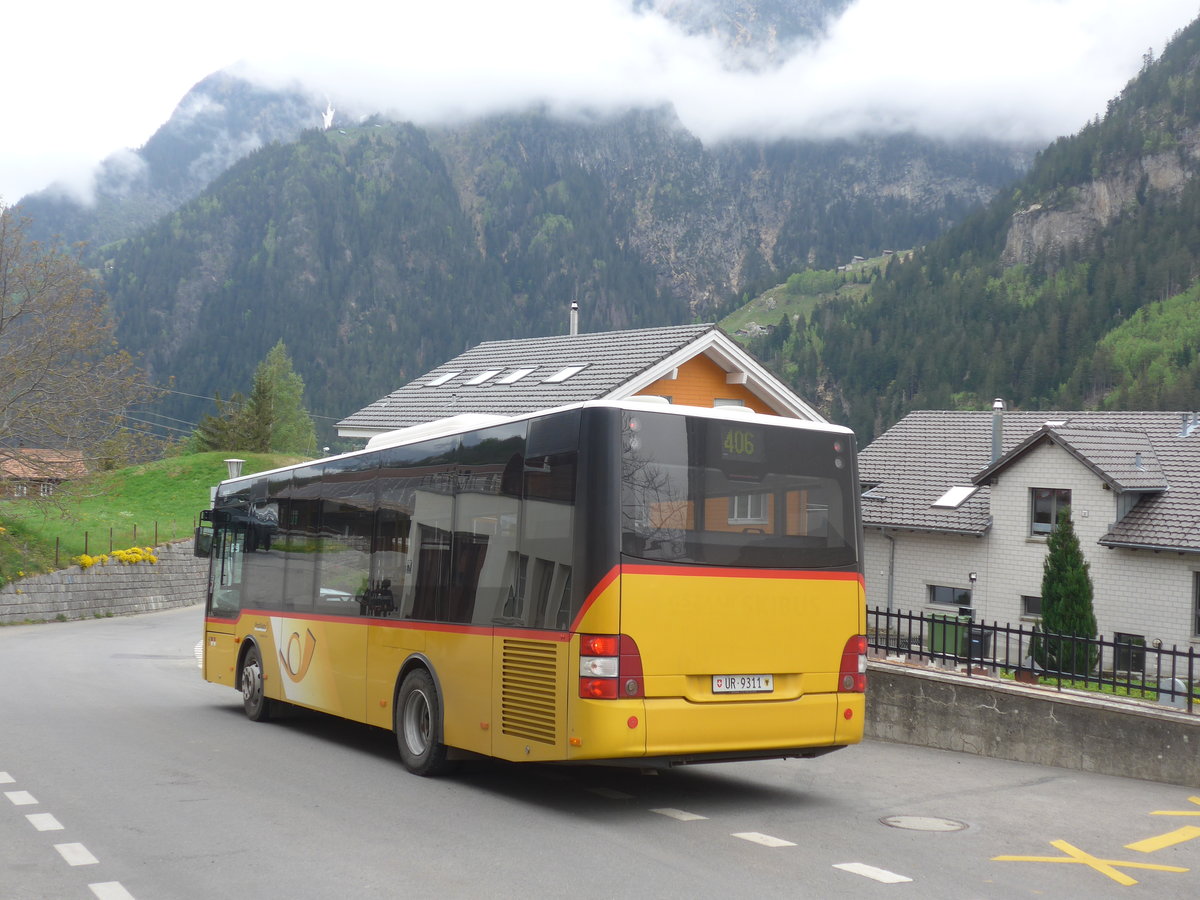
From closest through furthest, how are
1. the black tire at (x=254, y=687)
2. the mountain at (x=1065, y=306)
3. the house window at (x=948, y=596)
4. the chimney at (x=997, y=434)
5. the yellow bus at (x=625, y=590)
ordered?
the yellow bus at (x=625, y=590) → the black tire at (x=254, y=687) → the house window at (x=948, y=596) → the chimney at (x=997, y=434) → the mountain at (x=1065, y=306)

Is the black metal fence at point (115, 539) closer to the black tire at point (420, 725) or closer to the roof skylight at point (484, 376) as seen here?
the roof skylight at point (484, 376)

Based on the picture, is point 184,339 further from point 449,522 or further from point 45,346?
point 449,522

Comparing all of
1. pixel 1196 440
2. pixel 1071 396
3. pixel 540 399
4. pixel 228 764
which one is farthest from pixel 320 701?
pixel 1071 396

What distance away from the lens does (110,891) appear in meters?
6.80

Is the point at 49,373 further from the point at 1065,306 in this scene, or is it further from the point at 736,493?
the point at 1065,306

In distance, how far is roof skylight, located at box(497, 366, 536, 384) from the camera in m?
36.0

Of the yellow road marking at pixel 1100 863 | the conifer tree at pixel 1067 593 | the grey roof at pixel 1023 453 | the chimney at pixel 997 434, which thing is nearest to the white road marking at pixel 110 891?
the yellow road marking at pixel 1100 863

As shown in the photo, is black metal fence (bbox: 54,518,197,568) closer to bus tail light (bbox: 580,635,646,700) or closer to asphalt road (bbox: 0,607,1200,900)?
asphalt road (bbox: 0,607,1200,900)

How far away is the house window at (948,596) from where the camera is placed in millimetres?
43812

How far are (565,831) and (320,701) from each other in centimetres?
524

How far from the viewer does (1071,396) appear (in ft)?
537

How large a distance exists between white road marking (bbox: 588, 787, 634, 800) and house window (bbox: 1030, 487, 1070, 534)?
3248 centimetres

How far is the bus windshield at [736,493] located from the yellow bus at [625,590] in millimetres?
13

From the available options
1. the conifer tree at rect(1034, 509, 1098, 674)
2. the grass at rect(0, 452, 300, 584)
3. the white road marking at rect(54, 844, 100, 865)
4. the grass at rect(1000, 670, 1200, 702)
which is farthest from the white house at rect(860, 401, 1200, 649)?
the white road marking at rect(54, 844, 100, 865)
